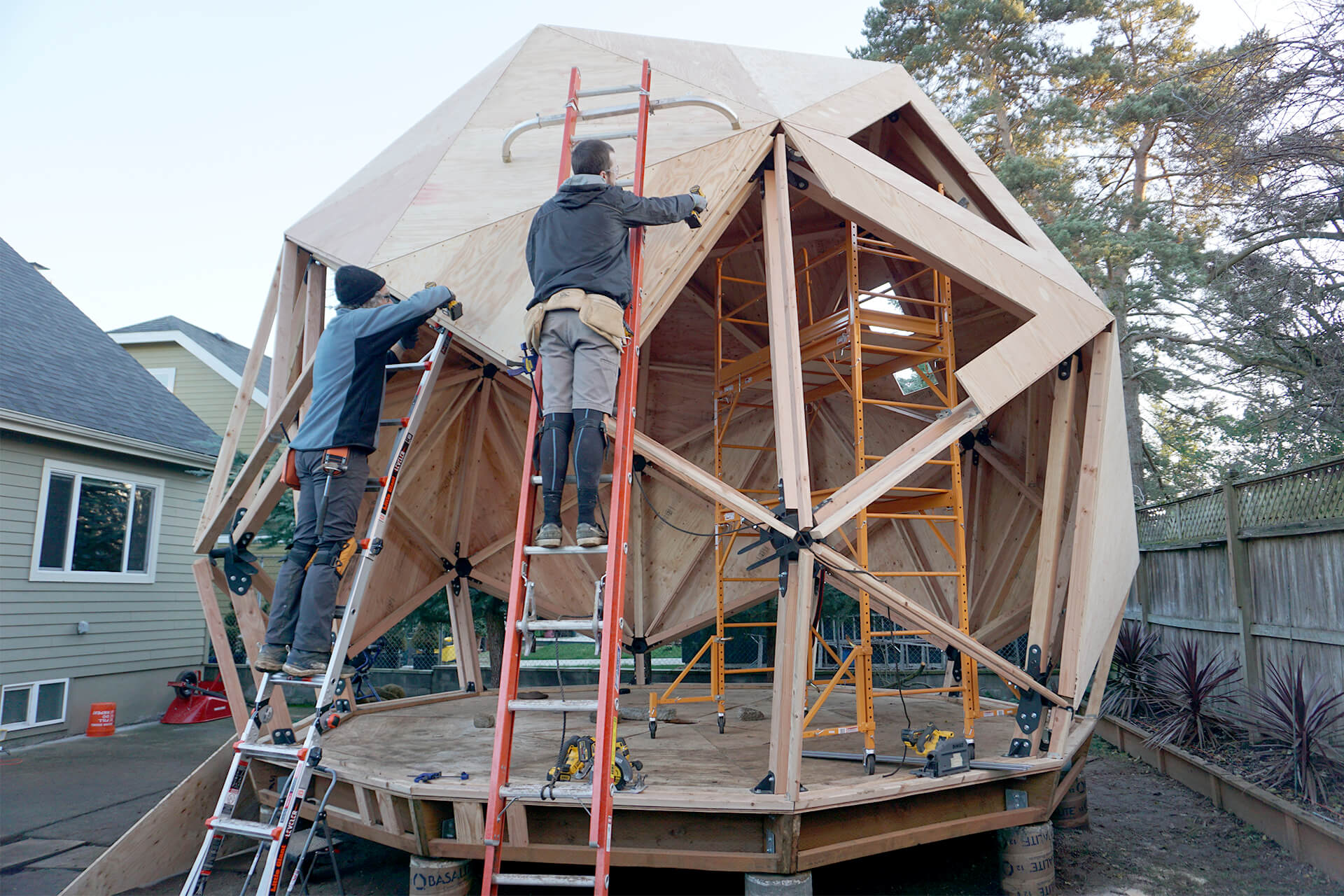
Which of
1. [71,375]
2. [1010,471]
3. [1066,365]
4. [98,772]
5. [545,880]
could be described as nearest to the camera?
[545,880]

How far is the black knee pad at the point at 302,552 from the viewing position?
15.4 feet

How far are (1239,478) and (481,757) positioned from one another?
27.6 ft

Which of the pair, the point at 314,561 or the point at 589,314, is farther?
the point at 314,561

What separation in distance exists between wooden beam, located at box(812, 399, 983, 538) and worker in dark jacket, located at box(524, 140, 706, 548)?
4.50 ft

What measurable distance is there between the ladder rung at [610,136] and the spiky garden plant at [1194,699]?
24.9 ft

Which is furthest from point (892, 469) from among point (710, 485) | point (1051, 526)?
point (1051, 526)

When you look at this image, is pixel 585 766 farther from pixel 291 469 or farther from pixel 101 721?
pixel 101 721

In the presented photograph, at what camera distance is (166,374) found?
63.4 feet

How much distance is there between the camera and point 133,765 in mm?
9961

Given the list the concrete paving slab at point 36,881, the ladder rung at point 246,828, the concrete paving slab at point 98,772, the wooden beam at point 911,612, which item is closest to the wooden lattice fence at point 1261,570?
the wooden beam at point 911,612

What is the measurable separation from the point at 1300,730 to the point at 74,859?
9.43 meters

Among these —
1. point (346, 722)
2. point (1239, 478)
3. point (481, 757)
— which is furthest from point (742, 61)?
point (1239, 478)

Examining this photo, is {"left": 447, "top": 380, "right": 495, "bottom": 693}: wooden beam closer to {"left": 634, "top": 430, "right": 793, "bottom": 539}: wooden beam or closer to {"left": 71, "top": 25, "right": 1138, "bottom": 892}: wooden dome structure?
{"left": 71, "top": 25, "right": 1138, "bottom": 892}: wooden dome structure

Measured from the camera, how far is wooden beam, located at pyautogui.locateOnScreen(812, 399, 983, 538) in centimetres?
477
